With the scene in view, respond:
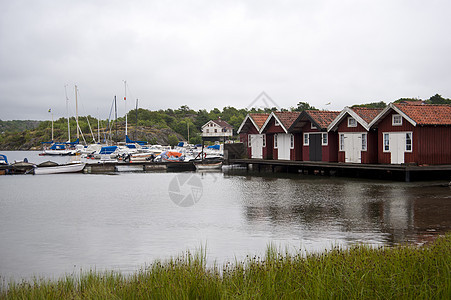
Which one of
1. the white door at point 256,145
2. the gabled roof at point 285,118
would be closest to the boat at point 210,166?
the white door at point 256,145

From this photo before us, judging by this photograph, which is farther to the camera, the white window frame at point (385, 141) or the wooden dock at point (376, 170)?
the white window frame at point (385, 141)

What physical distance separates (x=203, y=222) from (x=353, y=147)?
21.6 metres

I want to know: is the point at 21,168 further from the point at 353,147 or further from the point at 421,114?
the point at 421,114

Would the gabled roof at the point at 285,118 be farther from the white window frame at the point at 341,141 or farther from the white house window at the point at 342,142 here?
the white house window at the point at 342,142

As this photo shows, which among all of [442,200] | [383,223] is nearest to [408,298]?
[383,223]

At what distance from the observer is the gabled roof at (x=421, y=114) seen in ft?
105

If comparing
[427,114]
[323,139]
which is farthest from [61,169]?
[427,114]

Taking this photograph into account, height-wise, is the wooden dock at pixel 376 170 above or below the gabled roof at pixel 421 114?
below

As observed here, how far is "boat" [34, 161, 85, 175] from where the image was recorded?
50969 millimetres

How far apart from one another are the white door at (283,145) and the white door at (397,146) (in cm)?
1315

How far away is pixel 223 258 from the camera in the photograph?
1352 cm

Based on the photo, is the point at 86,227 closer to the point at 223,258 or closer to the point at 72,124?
the point at 223,258

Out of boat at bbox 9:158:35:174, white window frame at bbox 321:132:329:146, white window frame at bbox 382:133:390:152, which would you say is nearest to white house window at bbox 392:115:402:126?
white window frame at bbox 382:133:390:152

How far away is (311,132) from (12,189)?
25.7 meters
